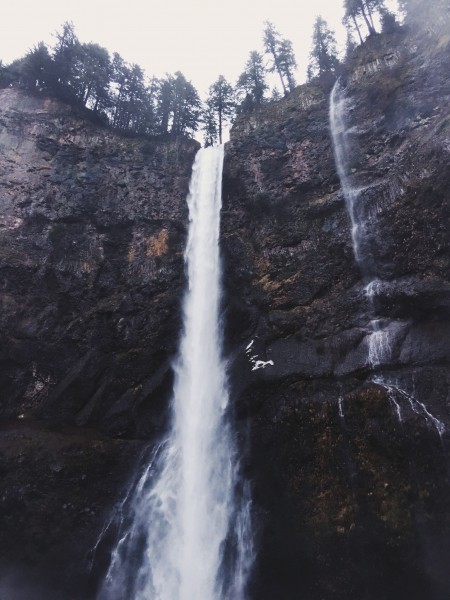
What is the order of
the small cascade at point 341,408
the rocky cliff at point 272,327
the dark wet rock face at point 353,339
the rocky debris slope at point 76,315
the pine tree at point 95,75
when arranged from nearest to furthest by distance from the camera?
1. the dark wet rock face at point 353,339
2. the rocky cliff at point 272,327
3. the small cascade at point 341,408
4. the rocky debris slope at point 76,315
5. the pine tree at point 95,75

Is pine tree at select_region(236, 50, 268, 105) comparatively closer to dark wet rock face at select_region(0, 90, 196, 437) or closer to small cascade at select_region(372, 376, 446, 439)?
dark wet rock face at select_region(0, 90, 196, 437)

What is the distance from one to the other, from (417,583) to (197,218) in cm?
1703

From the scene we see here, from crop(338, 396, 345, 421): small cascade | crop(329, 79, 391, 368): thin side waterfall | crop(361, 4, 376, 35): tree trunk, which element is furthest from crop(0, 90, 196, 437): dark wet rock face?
crop(361, 4, 376, 35): tree trunk

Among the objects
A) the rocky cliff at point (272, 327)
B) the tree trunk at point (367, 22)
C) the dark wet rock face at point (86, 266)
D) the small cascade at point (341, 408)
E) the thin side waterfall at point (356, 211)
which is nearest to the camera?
the rocky cliff at point (272, 327)

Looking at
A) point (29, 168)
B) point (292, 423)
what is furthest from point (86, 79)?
point (292, 423)

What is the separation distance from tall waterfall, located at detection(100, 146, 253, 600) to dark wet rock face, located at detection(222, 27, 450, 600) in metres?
0.74

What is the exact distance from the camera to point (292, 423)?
497 inches

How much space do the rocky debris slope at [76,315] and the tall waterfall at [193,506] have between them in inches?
37.4

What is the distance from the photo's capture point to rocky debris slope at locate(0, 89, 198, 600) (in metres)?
12.7

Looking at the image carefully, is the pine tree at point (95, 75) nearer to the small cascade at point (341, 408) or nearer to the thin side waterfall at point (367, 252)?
the thin side waterfall at point (367, 252)

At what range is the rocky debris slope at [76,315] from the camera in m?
12.7

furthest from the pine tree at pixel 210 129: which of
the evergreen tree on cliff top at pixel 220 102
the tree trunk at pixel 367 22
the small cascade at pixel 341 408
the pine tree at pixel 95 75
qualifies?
the small cascade at pixel 341 408

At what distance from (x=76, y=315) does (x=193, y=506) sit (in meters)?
9.50

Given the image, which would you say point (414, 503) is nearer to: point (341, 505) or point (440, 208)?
point (341, 505)
